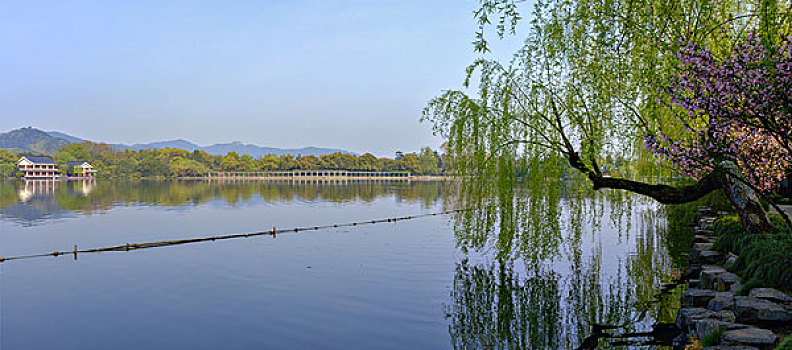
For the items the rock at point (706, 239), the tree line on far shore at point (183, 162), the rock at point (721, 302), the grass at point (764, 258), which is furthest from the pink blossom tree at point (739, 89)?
the tree line on far shore at point (183, 162)

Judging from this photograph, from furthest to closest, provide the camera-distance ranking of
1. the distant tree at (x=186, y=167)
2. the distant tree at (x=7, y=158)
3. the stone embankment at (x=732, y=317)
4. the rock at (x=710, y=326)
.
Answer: the distant tree at (x=186, y=167) → the distant tree at (x=7, y=158) → the rock at (x=710, y=326) → the stone embankment at (x=732, y=317)

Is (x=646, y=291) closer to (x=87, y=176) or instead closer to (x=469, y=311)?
(x=469, y=311)

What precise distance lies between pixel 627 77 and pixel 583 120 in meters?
1.00

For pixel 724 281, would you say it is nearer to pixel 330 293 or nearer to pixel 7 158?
pixel 330 293

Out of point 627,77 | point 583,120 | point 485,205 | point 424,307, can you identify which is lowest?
point 424,307

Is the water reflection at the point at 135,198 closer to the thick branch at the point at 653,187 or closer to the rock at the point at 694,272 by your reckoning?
the thick branch at the point at 653,187

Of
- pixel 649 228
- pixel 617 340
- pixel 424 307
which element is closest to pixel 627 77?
pixel 617 340

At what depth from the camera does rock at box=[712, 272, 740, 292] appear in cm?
778

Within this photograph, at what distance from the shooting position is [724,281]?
784 centimetres

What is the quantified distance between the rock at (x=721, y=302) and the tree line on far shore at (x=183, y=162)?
392ft

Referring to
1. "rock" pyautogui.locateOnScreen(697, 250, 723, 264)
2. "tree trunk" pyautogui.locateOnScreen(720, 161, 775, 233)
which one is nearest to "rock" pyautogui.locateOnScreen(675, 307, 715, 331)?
"rock" pyautogui.locateOnScreen(697, 250, 723, 264)

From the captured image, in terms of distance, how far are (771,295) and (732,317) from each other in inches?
27.7

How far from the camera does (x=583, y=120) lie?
33.3 feet

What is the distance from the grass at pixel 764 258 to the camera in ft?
23.3
